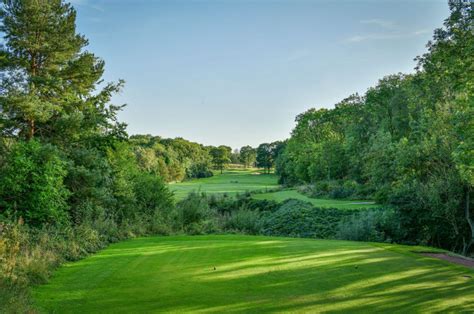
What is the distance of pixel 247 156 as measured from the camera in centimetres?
15662

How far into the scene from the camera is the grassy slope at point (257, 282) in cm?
650

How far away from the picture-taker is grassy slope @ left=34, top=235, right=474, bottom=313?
256 inches

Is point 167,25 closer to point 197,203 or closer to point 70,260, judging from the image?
point 197,203

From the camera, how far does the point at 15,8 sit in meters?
18.0

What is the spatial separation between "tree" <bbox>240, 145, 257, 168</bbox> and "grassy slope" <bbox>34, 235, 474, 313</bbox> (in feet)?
474

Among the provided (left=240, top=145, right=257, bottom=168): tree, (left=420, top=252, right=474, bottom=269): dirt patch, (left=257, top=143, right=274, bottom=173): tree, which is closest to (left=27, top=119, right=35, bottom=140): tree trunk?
(left=420, top=252, right=474, bottom=269): dirt patch

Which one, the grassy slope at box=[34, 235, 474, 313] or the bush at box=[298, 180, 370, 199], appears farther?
the bush at box=[298, 180, 370, 199]

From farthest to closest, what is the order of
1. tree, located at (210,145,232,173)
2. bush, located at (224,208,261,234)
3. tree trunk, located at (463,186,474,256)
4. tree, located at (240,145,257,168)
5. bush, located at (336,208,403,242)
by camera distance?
tree, located at (240,145,257,168) → tree, located at (210,145,232,173) → bush, located at (224,208,261,234) → bush, located at (336,208,403,242) → tree trunk, located at (463,186,474,256)

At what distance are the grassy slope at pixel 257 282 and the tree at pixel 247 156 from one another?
14457 cm

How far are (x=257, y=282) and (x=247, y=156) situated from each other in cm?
14875

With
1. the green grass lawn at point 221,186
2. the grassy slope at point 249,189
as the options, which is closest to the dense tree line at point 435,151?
the grassy slope at point 249,189

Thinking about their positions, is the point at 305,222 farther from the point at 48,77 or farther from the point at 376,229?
the point at 48,77

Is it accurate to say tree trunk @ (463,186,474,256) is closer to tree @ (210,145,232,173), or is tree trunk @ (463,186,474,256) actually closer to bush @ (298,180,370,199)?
bush @ (298,180,370,199)

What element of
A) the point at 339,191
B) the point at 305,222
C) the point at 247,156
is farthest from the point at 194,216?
the point at 247,156
